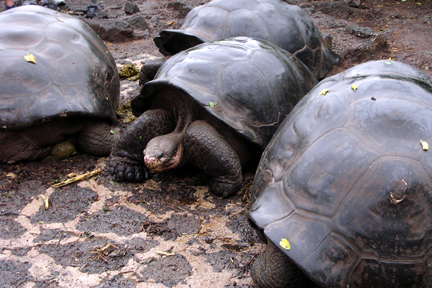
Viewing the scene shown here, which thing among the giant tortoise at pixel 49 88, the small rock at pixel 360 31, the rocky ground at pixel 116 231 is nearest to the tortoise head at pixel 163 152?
the rocky ground at pixel 116 231

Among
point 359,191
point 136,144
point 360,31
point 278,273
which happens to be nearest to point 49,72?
point 136,144

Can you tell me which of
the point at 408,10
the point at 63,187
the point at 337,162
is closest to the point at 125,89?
the point at 63,187

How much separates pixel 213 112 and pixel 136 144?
2.21 feet

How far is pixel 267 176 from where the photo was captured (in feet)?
6.64

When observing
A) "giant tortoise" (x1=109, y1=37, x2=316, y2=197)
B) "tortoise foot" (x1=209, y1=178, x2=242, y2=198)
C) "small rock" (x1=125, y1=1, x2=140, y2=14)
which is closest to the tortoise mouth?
"giant tortoise" (x1=109, y1=37, x2=316, y2=197)

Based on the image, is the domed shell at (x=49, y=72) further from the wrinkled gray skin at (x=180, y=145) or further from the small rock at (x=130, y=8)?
the small rock at (x=130, y=8)

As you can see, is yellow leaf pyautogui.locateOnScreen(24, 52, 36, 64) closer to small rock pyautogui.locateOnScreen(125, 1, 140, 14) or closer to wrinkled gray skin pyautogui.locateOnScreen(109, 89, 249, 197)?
wrinkled gray skin pyautogui.locateOnScreen(109, 89, 249, 197)

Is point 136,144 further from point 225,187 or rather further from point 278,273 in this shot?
point 278,273

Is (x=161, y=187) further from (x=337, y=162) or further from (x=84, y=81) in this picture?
(x=337, y=162)

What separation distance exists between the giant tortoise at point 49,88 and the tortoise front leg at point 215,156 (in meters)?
0.90

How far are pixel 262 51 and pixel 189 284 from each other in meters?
1.92

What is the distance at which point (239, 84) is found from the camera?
289 cm

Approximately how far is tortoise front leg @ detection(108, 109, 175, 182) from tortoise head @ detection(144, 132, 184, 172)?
0.46 feet

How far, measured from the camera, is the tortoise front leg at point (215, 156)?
2.75 meters
